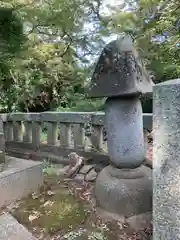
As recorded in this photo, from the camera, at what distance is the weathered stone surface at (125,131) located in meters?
2.18

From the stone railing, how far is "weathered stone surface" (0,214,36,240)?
1.33 metres

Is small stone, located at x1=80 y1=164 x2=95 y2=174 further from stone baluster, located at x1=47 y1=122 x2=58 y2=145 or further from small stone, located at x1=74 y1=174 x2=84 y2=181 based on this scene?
stone baluster, located at x1=47 y1=122 x2=58 y2=145

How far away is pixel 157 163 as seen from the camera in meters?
1.45

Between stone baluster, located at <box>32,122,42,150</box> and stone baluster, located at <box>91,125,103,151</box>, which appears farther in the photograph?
stone baluster, located at <box>32,122,42,150</box>

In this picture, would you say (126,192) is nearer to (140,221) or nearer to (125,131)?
(140,221)

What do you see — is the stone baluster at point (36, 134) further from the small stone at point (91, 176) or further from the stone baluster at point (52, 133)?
the small stone at point (91, 176)

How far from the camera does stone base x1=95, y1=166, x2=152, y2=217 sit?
2.10 meters

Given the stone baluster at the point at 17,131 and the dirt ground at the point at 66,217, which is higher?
the stone baluster at the point at 17,131

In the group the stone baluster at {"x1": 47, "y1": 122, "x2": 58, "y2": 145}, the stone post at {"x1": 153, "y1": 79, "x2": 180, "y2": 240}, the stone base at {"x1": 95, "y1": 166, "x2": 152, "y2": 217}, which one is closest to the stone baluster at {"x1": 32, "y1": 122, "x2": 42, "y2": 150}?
the stone baluster at {"x1": 47, "y1": 122, "x2": 58, "y2": 145}

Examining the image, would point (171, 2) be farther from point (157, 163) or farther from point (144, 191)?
point (157, 163)

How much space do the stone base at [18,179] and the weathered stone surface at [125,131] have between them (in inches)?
37.2

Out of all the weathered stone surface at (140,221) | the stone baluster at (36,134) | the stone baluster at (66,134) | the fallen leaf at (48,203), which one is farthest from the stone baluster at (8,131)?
the weathered stone surface at (140,221)

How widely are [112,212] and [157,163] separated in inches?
34.6

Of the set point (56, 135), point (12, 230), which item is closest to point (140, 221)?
point (12, 230)
